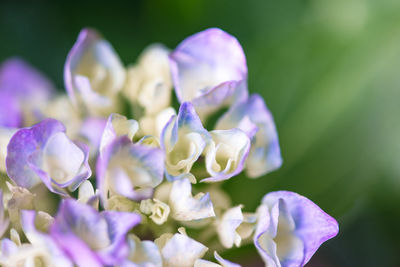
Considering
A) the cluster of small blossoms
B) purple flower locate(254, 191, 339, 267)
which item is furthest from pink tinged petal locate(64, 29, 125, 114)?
purple flower locate(254, 191, 339, 267)

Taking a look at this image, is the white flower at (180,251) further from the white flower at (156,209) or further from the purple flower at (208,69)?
the purple flower at (208,69)

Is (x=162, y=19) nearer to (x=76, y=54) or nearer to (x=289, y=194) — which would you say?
(x=76, y=54)

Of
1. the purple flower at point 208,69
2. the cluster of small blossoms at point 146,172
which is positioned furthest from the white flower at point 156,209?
the purple flower at point 208,69

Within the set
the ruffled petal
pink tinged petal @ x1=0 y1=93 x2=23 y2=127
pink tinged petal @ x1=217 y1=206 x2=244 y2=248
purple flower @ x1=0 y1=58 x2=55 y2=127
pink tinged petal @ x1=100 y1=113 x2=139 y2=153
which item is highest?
pink tinged petal @ x1=100 y1=113 x2=139 y2=153

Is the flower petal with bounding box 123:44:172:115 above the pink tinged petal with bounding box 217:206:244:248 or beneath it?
above

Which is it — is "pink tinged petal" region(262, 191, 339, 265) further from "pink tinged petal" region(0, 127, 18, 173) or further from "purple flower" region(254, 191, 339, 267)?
"pink tinged petal" region(0, 127, 18, 173)

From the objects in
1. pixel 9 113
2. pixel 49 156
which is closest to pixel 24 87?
pixel 9 113

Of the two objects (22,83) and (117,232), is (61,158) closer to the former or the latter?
(117,232)
